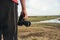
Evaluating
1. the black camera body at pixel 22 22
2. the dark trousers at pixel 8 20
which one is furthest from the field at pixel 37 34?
the dark trousers at pixel 8 20

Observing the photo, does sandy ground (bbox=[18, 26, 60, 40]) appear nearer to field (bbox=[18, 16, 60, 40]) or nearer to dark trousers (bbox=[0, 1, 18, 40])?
field (bbox=[18, 16, 60, 40])

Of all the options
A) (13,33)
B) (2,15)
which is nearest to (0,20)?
(2,15)

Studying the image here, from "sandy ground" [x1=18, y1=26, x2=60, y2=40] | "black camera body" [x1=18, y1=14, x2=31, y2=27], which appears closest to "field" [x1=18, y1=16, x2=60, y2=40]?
"sandy ground" [x1=18, y1=26, x2=60, y2=40]

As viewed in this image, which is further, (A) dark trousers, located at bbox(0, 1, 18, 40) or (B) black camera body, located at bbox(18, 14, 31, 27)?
(B) black camera body, located at bbox(18, 14, 31, 27)

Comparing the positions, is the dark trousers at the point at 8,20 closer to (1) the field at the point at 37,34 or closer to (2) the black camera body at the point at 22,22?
(2) the black camera body at the point at 22,22

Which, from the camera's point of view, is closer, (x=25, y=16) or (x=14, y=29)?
(x=14, y=29)

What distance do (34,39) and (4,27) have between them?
1312cm

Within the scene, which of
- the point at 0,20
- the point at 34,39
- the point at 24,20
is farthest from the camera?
the point at 34,39

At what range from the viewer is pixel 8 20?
1899mm

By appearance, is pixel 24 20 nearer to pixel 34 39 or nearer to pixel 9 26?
pixel 9 26

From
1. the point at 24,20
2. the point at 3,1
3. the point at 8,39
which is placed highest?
the point at 3,1

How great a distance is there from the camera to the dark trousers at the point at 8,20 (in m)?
1.88

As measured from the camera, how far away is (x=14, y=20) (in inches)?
76.3

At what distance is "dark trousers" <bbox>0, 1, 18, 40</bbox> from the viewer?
1879 millimetres
